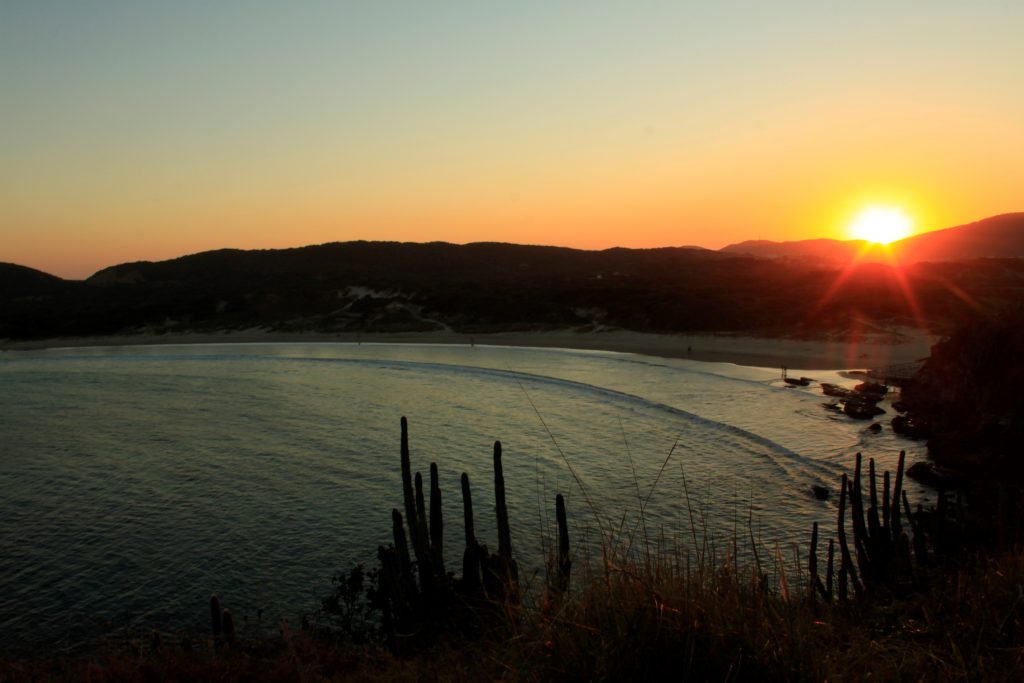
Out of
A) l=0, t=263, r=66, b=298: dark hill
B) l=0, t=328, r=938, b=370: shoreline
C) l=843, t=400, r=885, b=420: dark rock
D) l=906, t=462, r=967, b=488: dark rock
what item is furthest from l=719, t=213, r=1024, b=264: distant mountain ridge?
l=0, t=263, r=66, b=298: dark hill

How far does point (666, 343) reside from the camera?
58094mm

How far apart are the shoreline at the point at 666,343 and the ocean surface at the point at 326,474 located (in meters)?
6.67

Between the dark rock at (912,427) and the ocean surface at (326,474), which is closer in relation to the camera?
the ocean surface at (326,474)

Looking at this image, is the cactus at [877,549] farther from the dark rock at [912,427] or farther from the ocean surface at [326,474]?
the dark rock at [912,427]

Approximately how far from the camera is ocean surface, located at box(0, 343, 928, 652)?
521 inches

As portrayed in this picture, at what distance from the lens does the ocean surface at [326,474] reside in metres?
13.2

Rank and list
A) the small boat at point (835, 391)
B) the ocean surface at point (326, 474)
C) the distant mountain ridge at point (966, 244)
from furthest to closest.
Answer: the distant mountain ridge at point (966, 244) < the small boat at point (835, 391) < the ocean surface at point (326, 474)

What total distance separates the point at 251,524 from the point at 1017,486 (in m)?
17.3

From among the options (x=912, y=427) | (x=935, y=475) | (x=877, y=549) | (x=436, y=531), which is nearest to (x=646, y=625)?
(x=436, y=531)

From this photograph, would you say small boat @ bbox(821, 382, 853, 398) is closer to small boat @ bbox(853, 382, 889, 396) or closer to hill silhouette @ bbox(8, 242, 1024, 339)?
small boat @ bbox(853, 382, 889, 396)

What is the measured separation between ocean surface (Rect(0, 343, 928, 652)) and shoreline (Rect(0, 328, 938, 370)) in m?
6.67

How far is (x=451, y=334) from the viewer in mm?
73125

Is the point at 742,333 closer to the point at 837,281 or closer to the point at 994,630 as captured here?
the point at 837,281

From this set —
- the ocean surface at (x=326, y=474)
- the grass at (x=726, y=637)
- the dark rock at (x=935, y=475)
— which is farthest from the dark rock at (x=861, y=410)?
the grass at (x=726, y=637)
